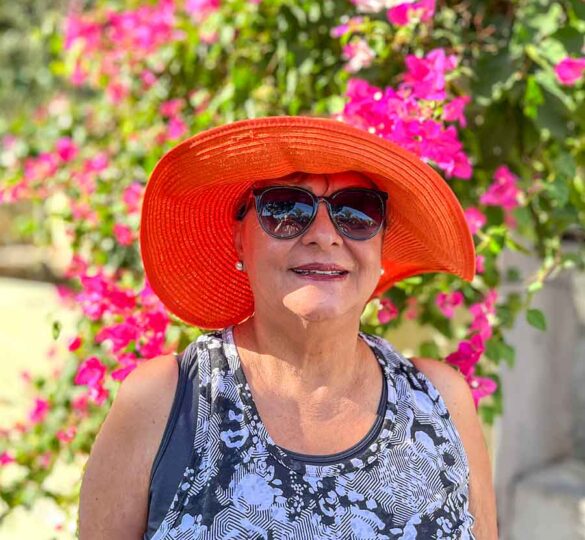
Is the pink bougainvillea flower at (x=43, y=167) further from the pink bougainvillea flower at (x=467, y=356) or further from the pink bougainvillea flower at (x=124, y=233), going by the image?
the pink bougainvillea flower at (x=467, y=356)

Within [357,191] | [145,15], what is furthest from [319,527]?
[145,15]

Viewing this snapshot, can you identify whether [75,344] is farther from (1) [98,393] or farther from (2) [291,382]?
(2) [291,382]

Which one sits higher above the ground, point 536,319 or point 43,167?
point 43,167

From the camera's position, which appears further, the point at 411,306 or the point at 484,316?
the point at 411,306

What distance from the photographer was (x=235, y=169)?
5.91 feet

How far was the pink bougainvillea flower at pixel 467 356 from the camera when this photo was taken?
231 centimetres

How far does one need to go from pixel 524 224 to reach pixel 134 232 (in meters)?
1.26

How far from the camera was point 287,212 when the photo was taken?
1762 millimetres

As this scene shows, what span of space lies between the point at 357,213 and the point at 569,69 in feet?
3.25

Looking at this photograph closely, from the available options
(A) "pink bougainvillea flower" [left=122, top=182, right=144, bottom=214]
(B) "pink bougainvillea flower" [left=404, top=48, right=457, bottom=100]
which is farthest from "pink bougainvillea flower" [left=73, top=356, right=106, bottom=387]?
(B) "pink bougainvillea flower" [left=404, top=48, right=457, bottom=100]

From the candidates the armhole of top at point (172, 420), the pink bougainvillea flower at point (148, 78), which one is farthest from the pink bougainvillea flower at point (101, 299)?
the pink bougainvillea flower at point (148, 78)

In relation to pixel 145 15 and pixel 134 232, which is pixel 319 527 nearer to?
pixel 134 232

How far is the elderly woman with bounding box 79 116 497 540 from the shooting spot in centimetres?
170

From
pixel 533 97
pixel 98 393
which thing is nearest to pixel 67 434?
pixel 98 393
